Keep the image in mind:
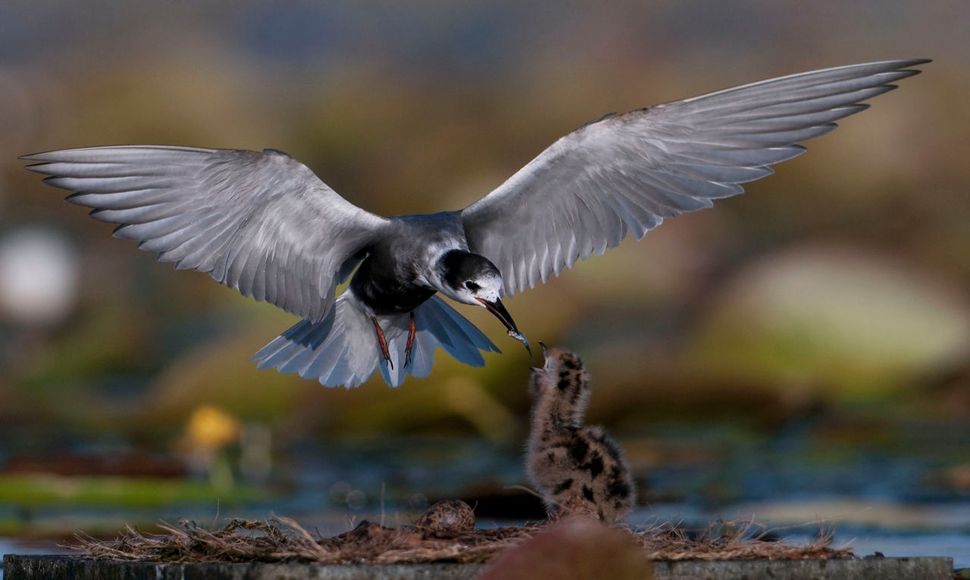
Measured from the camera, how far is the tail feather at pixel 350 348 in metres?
6.27

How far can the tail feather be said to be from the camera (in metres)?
6.27

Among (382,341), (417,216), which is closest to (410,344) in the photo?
(382,341)

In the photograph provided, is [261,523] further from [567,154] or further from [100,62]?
[100,62]

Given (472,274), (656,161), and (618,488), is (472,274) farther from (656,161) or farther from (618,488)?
(656,161)

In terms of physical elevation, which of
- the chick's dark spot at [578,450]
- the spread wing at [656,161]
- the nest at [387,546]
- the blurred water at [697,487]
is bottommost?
the nest at [387,546]

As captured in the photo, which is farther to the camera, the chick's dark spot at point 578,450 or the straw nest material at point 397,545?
the chick's dark spot at point 578,450

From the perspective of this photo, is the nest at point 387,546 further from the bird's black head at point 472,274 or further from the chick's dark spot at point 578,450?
the bird's black head at point 472,274

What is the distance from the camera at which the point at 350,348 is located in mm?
6320

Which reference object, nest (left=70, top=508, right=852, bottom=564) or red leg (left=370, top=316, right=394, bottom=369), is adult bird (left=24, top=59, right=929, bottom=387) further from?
nest (left=70, top=508, right=852, bottom=564)

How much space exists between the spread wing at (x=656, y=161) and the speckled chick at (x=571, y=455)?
0.86m

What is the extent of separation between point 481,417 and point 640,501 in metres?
3.61

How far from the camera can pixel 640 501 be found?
8.21 metres

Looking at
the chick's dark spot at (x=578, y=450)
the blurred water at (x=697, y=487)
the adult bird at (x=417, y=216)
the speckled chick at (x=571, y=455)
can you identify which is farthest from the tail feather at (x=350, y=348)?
the chick's dark spot at (x=578, y=450)

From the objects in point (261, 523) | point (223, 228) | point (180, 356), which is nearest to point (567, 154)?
point (223, 228)
